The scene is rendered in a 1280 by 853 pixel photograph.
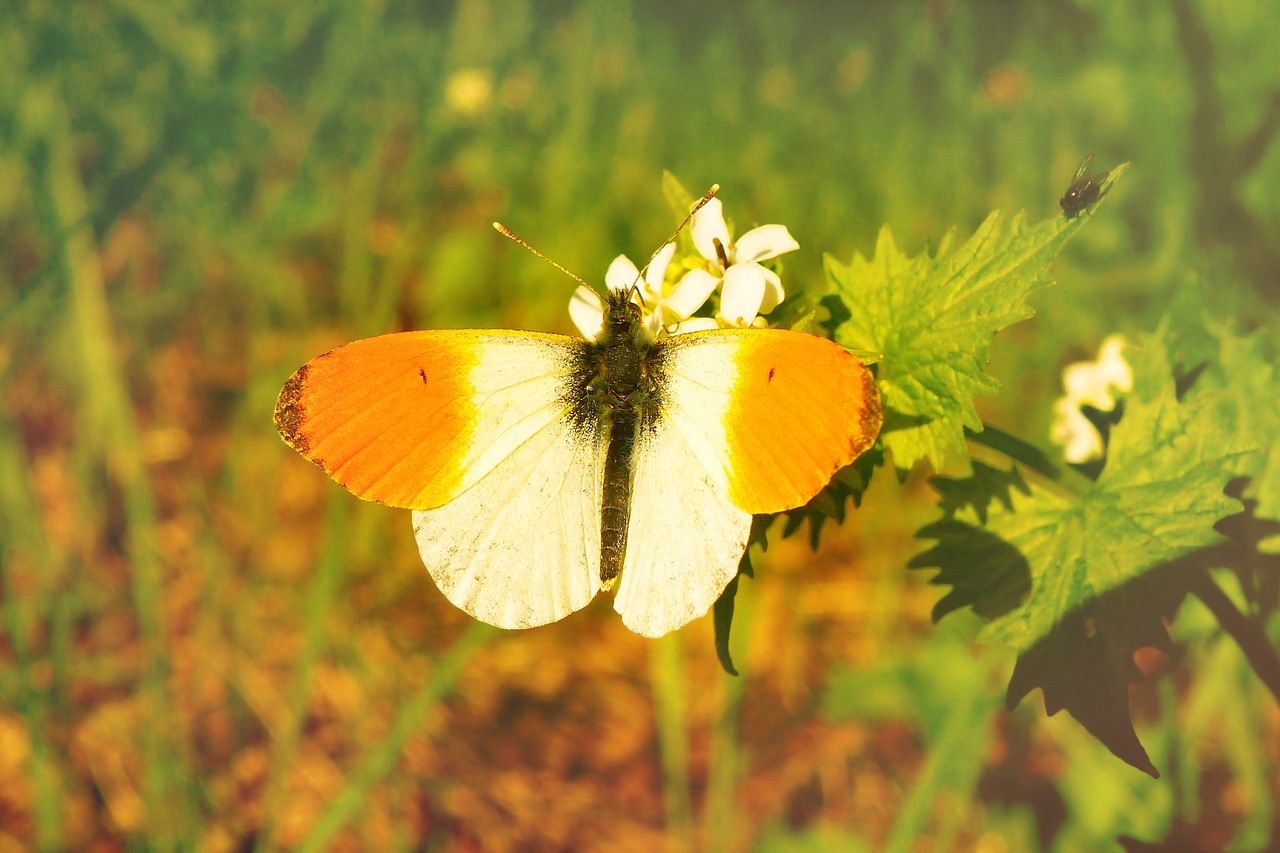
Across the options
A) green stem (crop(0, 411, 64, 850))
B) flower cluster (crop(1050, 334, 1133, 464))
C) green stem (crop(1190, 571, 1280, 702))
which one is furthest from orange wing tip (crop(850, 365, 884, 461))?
green stem (crop(0, 411, 64, 850))

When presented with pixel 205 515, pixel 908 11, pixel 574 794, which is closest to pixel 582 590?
pixel 574 794

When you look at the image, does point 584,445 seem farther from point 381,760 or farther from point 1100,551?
point 381,760

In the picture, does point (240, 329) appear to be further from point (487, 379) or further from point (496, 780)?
point (487, 379)

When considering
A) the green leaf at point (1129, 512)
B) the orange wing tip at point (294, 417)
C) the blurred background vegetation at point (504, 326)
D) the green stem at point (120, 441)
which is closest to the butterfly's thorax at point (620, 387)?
the orange wing tip at point (294, 417)

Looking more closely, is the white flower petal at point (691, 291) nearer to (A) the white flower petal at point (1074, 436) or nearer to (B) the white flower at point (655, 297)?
(B) the white flower at point (655, 297)

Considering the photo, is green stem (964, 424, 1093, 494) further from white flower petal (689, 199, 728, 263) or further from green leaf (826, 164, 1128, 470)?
white flower petal (689, 199, 728, 263)
